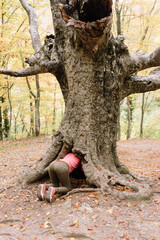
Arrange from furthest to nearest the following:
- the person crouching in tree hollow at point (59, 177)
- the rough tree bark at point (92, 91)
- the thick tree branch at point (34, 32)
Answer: the thick tree branch at point (34, 32) < the rough tree bark at point (92, 91) < the person crouching in tree hollow at point (59, 177)

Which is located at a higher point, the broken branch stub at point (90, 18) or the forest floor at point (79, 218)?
the broken branch stub at point (90, 18)

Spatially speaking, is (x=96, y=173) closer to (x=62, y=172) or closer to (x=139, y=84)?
(x=62, y=172)

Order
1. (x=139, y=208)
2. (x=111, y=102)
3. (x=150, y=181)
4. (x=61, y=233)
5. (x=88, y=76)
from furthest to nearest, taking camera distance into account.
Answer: (x=150, y=181) < (x=111, y=102) < (x=88, y=76) < (x=139, y=208) < (x=61, y=233)

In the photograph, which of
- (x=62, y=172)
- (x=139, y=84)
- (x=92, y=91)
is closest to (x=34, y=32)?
(x=92, y=91)

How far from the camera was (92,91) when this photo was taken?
3859 mm

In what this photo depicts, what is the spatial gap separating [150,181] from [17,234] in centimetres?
318

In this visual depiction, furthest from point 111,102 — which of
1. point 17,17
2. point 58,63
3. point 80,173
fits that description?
point 17,17

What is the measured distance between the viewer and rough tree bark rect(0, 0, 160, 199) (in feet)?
11.9

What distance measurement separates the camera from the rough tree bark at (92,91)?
3.62m

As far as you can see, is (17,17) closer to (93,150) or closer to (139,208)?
(93,150)

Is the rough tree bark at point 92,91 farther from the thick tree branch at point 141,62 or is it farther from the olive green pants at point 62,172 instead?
the olive green pants at point 62,172

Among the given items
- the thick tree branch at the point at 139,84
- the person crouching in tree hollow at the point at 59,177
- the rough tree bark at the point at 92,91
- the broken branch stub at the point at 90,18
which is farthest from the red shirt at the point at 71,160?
the broken branch stub at the point at 90,18

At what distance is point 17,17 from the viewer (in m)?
13.7

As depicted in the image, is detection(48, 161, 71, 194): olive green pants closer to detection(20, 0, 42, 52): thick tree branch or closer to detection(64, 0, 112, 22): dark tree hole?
detection(64, 0, 112, 22): dark tree hole
